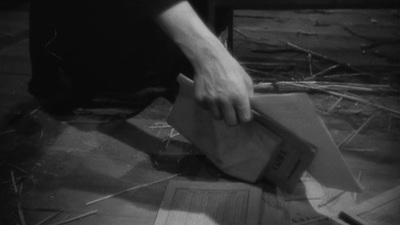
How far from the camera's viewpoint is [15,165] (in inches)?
65.7

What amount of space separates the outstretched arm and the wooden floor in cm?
37

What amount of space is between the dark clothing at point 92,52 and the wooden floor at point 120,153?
12cm

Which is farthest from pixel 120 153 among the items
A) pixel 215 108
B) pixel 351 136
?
pixel 351 136

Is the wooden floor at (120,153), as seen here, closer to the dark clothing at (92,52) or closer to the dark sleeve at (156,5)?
the dark clothing at (92,52)

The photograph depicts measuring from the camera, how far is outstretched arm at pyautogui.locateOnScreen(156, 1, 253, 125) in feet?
4.10

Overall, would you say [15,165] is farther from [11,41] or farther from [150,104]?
[11,41]

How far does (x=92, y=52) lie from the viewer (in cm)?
187

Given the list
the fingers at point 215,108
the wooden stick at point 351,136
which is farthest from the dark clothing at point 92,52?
the wooden stick at point 351,136

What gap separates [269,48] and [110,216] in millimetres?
1641

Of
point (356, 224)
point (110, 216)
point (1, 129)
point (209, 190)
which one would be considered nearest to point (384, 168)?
point (356, 224)

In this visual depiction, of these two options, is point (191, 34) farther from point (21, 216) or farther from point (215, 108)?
point (21, 216)

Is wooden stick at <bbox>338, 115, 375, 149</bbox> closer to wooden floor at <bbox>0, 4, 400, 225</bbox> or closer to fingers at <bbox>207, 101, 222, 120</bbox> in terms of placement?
wooden floor at <bbox>0, 4, 400, 225</bbox>

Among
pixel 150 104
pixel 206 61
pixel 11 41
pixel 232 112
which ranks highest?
pixel 206 61

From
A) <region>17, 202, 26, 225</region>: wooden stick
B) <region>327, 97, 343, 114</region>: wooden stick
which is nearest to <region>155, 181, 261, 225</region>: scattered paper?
<region>17, 202, 26, 225</region>: wooden stick
